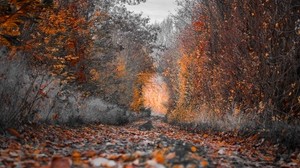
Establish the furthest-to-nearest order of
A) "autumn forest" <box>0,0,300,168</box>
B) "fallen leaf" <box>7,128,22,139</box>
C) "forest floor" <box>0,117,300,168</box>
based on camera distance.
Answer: "fallen leaf" <box>7,128,22,139</box>
"autumn forest" <box>0,0,300,168</box>
"forest floor" <box>0,117,300,168</box>

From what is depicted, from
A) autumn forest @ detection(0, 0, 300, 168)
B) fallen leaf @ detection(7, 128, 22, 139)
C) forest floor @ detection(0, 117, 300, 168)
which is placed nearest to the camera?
forest floor @ detection(0, 117, 300, 168)

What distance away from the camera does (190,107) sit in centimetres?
2078

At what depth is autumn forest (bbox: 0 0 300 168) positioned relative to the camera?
607 cm

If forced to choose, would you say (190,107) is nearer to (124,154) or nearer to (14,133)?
(14,133)

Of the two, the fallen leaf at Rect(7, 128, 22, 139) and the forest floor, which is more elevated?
the fallen leaf at Rect(7, 128, 22, 139)

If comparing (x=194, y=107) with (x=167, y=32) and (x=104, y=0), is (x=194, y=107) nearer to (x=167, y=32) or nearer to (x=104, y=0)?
(x=104, y=0)

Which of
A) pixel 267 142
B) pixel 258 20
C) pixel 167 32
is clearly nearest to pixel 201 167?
pixel 267 142

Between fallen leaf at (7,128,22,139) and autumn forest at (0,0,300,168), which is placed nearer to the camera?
autumn forest at (0,0,300,168)

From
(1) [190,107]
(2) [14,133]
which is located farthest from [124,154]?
(1) [190,107]

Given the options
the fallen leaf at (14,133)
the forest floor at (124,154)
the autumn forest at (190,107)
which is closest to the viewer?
the forest floor at (124,154)

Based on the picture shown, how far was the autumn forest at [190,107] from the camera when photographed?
607cm

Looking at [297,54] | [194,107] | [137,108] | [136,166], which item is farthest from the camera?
[137,108]

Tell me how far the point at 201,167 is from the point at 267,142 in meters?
4.95

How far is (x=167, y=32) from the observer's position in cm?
12425
